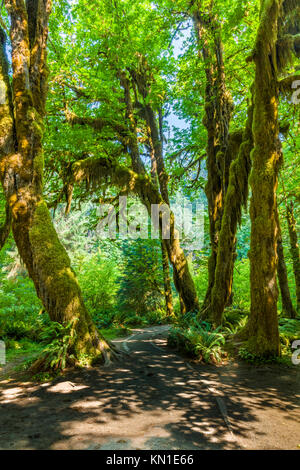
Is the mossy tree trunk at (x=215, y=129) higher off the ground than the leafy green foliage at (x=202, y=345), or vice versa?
the mossy tree trunk at (x=215, y=129)

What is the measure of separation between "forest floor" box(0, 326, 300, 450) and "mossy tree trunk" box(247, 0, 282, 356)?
0.84 m

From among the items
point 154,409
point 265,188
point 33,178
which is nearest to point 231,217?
point 265,188

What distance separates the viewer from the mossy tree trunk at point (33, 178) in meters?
5.07

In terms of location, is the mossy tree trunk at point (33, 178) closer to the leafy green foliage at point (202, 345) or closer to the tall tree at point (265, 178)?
the leafy green foliage at point (202, 345)

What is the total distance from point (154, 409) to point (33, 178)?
4802mm

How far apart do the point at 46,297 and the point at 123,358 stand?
212 cm

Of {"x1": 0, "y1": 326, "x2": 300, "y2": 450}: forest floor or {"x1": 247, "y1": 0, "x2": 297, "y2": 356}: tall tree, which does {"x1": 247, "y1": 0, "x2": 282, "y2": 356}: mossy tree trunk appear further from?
{"x1": 0, "y1": 326, "x2": 300, "y2": 450}: forest floor

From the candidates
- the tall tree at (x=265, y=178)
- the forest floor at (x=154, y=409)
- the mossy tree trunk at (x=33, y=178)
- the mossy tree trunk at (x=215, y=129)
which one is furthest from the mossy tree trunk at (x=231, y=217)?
the mossy tree trunk at (x=33, y=178)

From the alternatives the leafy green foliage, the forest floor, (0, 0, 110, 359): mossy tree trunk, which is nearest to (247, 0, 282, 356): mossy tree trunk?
the leafy green foliage

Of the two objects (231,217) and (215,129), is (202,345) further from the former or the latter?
(215,129)

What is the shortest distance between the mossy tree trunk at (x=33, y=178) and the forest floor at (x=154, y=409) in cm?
110

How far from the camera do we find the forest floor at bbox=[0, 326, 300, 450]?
2.56 meters

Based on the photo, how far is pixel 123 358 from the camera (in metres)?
5.61
